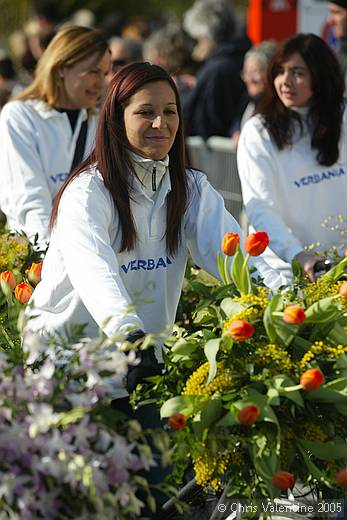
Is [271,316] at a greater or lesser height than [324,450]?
greater

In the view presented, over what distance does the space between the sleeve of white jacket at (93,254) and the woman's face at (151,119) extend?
0.74ft

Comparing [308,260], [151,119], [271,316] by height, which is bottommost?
[308,260]

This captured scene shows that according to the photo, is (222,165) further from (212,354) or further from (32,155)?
(212,354)

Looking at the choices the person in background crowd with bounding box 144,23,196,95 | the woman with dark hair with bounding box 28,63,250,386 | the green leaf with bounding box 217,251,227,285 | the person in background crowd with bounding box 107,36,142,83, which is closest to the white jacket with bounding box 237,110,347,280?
the woman with dark hair with bounding box 28,63,250,386

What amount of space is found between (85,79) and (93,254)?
2.46 m

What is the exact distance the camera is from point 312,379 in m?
2.92

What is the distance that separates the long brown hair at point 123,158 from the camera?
3.67 metres

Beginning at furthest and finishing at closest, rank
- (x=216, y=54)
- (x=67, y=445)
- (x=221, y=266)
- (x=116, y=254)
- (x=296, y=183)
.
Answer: (x=216, y=54) < (x=296, y=183) < (x=116, y=254) < (x=221, y=266) < (x=67, y=445)

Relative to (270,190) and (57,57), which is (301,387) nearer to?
(270,190)

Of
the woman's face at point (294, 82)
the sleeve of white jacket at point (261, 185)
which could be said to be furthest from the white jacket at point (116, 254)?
the woman's face at point (294, 82)

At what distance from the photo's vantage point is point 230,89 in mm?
9031

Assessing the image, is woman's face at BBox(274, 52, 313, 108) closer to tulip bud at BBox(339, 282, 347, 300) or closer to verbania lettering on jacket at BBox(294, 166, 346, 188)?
verbania lettering on jacket at BBox(294, 166, 346, 188)

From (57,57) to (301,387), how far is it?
3.15 m

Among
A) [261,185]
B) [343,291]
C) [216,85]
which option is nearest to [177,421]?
[343,291]
